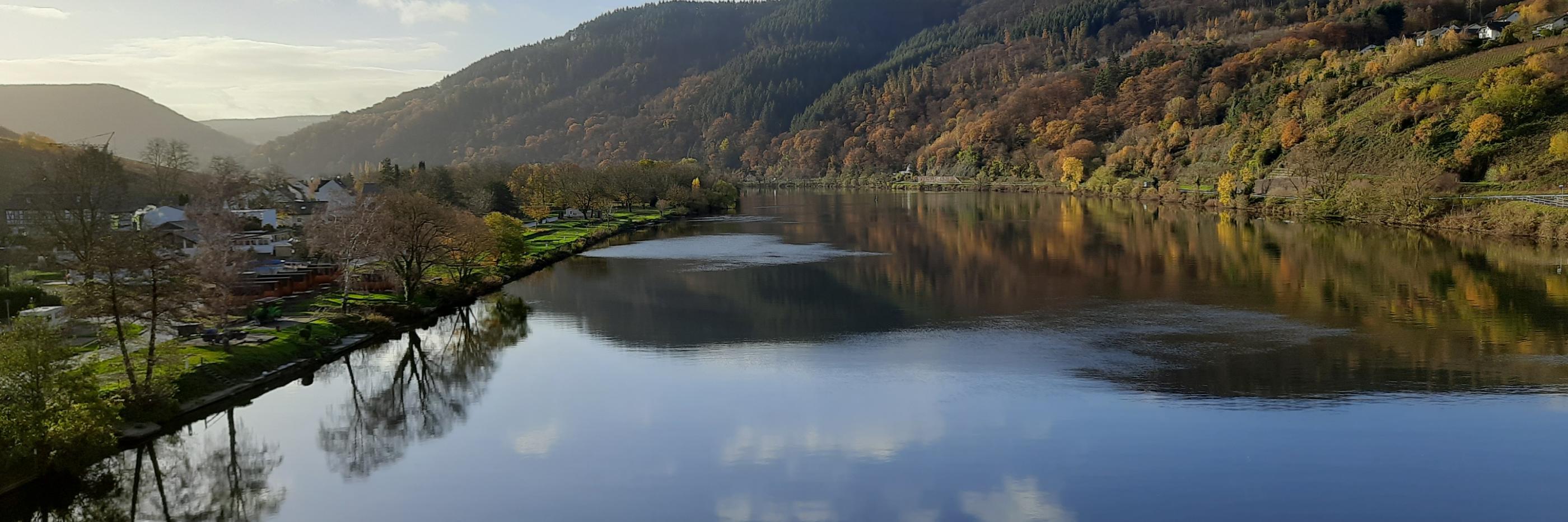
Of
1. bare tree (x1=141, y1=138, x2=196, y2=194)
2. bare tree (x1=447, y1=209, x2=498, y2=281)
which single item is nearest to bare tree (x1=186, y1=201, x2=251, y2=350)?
bare tree (x1=447, y1=209, x2=498, y2=281)

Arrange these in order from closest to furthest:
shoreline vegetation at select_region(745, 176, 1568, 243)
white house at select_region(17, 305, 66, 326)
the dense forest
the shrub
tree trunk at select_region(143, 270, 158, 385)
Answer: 1. tree trunk at select_region(143, 270, 158, 385)
2. white house at select_region(17, 305, 66, 326)
3. shoreline vegetation at select_region(745, 176, 1568, 243)
4. the shrub
5. the dense forest

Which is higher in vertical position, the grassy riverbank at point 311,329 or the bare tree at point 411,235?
the bare tree at point 411,235

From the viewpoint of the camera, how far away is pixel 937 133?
175 m

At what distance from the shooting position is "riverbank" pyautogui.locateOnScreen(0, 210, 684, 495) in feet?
69.8

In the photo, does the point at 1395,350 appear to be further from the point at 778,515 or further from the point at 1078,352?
the point at 778,515

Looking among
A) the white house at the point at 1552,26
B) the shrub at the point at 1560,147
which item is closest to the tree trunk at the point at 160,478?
the shrub at the point at 1560,147

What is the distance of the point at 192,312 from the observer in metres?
22.0

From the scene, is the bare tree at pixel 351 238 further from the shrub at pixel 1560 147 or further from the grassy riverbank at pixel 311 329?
the shrub at pixel 1560 147

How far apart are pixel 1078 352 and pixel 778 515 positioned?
14075 mm

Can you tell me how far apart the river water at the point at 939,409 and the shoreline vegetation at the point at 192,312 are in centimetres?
93

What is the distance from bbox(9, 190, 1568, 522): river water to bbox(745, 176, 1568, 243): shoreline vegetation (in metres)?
10.2

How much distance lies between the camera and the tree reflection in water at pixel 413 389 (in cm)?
2134

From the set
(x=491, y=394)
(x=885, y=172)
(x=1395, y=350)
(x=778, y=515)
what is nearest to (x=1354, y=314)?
(x=1395, y=350)

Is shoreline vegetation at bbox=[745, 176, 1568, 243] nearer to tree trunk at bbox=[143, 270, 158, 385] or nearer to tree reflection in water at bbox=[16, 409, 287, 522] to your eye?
tree reflection in water at bbox=[16, 409, 287, 522]
